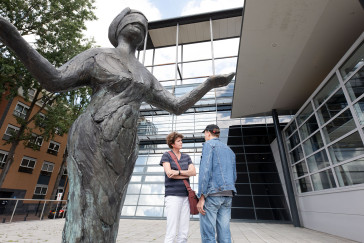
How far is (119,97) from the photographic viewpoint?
1012mm

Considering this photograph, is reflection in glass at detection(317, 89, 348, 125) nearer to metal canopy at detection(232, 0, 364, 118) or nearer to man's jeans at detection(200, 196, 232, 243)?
metal canopy at detection(232, 0, 364, 118)

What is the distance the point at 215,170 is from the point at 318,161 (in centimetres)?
599

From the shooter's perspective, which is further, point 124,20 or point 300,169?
point 300,169

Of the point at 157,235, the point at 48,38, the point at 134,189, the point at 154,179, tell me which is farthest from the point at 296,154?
the point at 48,38

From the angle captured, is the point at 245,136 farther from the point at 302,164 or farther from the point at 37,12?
the point at 37,12

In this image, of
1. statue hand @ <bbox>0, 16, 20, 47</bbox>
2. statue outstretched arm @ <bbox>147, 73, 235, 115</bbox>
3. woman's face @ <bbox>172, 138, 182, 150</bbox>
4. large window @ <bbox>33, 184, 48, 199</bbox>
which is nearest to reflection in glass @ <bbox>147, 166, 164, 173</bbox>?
woman's face @ <bbox>172, 138, 182, 150</bbox>

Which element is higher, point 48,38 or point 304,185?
point 48,38

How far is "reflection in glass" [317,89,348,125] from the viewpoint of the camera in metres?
5.42

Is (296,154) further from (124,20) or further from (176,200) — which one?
(124,20)

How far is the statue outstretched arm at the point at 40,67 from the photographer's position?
78cm

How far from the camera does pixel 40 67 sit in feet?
2.89

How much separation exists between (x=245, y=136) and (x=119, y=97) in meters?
11.8

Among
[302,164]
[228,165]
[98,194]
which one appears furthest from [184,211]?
[302,164]

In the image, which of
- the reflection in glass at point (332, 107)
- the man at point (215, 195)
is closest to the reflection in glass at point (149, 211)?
the reflection in glass at point (332, 107)
